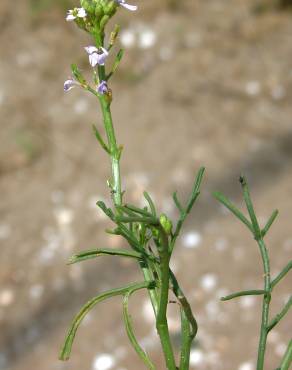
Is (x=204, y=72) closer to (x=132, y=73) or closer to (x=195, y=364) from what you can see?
(x=132, y=73)

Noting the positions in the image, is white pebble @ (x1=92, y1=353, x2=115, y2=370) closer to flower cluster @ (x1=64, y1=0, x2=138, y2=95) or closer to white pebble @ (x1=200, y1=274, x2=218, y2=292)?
white pebble @ (x1=200, y1=274, x2=218, y2=292)

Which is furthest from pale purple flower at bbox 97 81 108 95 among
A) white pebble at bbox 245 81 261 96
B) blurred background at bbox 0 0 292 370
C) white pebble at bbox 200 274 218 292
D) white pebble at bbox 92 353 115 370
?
white pebble at bbox 245 81 261 96

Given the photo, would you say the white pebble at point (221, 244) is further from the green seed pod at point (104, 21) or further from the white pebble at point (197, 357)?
the green seed pod at point (104, 21)

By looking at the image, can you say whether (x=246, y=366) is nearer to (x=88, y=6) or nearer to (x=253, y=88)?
(x=253, y=88)

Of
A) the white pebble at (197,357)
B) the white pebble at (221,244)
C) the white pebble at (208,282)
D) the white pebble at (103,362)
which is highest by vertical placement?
the white pebble at (221,244)

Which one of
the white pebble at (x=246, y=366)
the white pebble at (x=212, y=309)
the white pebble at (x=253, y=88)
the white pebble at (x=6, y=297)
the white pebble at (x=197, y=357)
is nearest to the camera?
the white pebble at (x=246, y=366)

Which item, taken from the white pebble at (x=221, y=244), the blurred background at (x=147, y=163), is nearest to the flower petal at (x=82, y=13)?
the blurred background at (x=147, y=163)

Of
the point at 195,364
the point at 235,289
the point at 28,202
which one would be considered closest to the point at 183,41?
the point at 28,202
